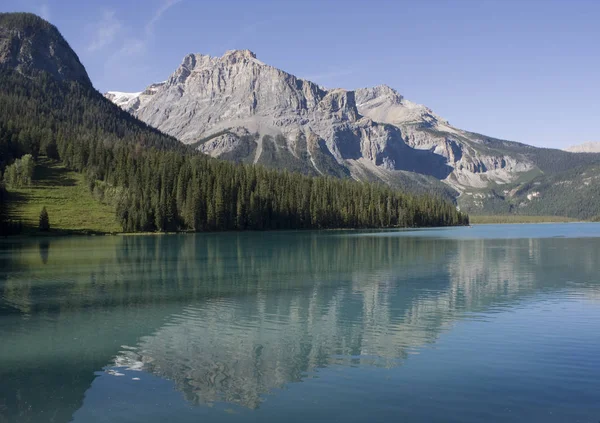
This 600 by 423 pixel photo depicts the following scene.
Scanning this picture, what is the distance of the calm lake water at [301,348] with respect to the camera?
19656 millimetres

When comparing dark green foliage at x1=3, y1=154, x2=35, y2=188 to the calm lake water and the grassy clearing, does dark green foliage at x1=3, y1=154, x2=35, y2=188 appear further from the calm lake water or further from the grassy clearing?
the calm lake water

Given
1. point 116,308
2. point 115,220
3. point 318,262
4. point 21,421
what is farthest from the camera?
point 115,220

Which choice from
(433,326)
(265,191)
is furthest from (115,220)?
(433,326)

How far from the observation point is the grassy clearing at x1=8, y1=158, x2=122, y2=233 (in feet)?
504

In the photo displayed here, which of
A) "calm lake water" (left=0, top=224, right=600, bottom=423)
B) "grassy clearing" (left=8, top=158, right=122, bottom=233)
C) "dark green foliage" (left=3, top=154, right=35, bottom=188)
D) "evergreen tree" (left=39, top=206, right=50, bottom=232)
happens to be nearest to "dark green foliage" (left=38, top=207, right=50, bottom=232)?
"evergreen tree" (left=39, top=206, right=50, bottom=232)

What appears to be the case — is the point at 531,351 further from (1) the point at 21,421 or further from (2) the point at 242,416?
(1) the point at 21,421

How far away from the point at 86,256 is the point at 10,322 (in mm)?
50405

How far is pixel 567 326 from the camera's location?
108 feet

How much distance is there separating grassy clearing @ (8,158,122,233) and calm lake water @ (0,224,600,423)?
10332cm

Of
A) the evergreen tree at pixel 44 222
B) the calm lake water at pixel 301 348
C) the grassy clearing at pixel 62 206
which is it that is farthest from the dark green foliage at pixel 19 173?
the calm lake water at pixel 301 348

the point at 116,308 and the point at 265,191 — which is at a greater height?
the point at 265,191

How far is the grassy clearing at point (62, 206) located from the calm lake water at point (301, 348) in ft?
339

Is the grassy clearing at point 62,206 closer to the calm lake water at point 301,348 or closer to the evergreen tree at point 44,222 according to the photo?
the evergreen tree at point 44,222

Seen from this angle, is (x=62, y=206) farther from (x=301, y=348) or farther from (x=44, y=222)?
(x=301, y=348)
